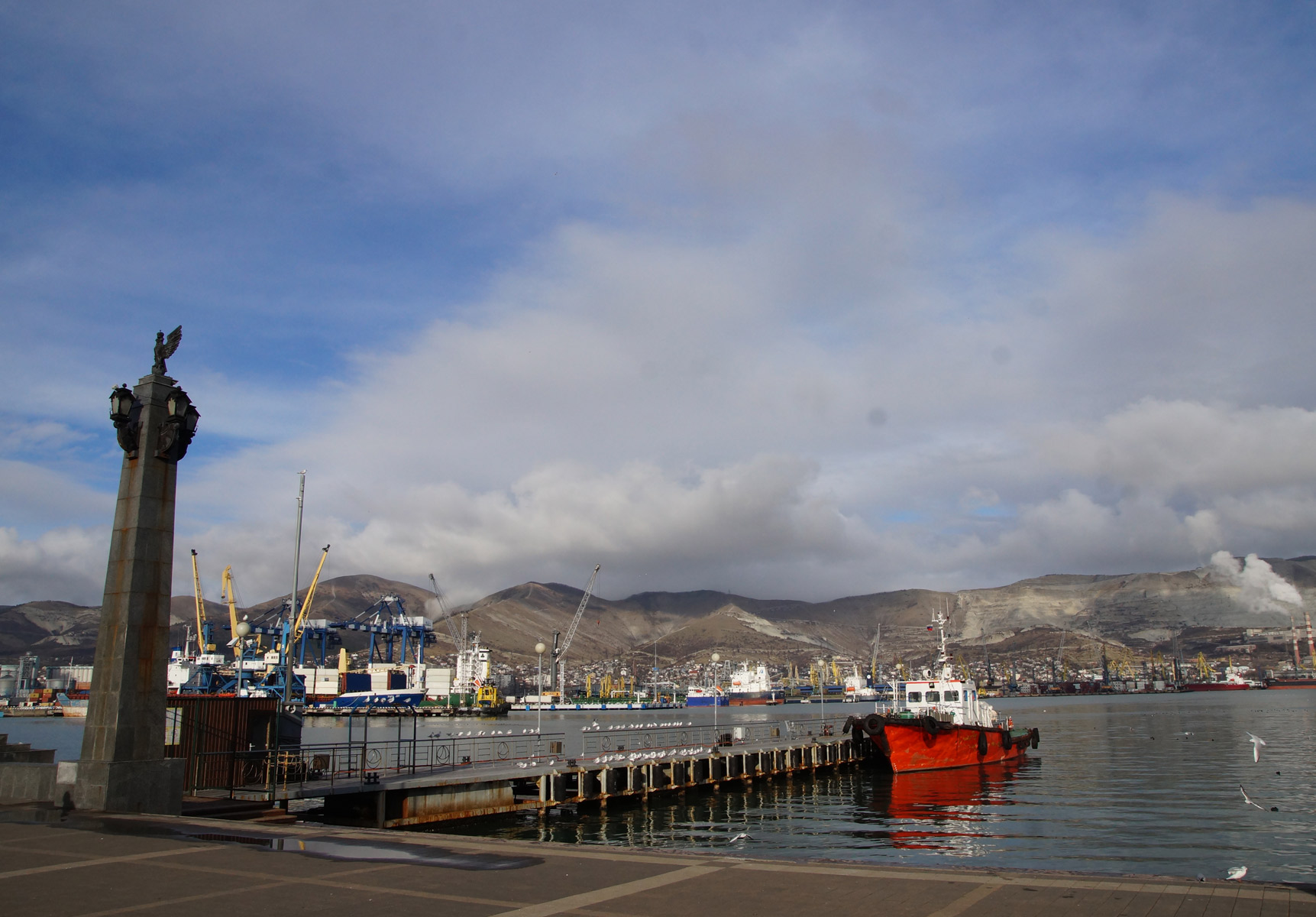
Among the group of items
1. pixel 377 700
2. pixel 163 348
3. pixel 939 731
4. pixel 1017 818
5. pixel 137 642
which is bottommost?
pixel 377 700

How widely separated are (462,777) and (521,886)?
76.3 ft

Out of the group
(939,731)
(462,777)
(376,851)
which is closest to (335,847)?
(376,851)

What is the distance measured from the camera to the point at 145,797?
19.8 metres

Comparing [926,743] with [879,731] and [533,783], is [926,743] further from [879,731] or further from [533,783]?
[533,783]

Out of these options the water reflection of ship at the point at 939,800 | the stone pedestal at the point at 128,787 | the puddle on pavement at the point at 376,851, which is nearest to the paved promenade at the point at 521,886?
the puddle on pavement at the point at 376,851

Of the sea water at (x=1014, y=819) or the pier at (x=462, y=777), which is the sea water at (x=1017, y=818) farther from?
the pier at (x=462, y=777)

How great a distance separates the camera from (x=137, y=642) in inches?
808

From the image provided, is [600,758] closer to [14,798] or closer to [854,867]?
[14,798]

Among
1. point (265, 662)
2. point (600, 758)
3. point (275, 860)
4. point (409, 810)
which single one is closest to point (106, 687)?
point (275, 860)

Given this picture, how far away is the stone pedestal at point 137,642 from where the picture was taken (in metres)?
19.6

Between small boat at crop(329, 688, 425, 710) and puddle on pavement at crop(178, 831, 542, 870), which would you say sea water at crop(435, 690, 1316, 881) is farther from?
small boat at crop(329, 688, 425, 710)

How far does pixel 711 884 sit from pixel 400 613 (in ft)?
620

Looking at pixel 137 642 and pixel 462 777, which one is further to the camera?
pixel 462 777

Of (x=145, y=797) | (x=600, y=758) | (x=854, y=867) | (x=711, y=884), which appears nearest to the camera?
(x=711, y=884)
